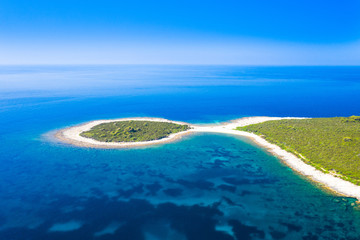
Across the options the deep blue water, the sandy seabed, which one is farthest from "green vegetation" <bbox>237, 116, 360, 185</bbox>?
the deep blue water

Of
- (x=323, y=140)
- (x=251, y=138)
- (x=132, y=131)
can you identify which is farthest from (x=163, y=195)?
(x=323, y=140)

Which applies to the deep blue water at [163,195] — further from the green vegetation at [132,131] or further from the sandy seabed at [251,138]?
the green vegetation at [132,131]

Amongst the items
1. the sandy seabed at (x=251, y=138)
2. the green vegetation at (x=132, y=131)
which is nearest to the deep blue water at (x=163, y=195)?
the sandy seabed at (x=251, y=138)

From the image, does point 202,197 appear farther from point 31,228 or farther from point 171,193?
point 31,228

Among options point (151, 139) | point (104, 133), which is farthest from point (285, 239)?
point (104, 133)

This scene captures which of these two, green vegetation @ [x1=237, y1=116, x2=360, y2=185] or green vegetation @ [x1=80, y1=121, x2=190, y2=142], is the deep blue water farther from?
green vegetation @ [x1=80, y1=121, x2=190, y2=142]
